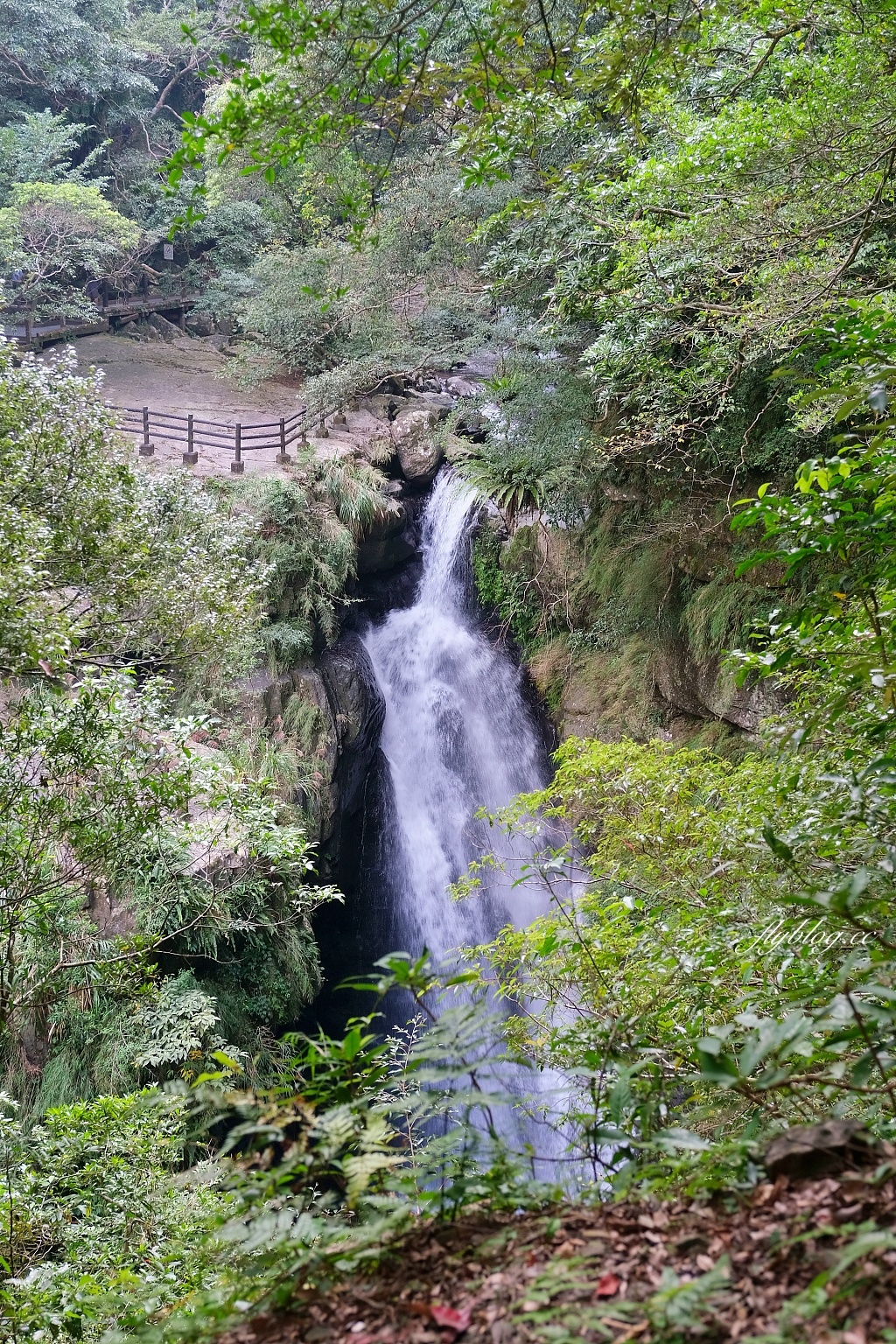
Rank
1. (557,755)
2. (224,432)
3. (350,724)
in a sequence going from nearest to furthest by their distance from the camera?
1. (557,755)
2. (350,724)
3. (224,432)

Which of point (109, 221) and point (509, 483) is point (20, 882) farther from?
point (109, 221)

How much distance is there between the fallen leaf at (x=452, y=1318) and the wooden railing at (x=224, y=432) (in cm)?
1154

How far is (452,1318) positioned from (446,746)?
1075 centimetres

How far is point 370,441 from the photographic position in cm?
1368

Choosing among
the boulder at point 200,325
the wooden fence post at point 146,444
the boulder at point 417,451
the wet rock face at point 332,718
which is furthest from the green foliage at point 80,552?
the boulder at point 200,325

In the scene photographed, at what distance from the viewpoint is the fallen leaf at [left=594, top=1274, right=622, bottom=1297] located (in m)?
1.25

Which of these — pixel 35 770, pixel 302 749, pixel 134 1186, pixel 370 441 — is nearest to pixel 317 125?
pixel 35 770

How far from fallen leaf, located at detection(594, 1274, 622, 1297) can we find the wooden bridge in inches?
774

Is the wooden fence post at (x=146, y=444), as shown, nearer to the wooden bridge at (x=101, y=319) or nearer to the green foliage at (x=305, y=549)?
the green foliage at (x=305, y=549)

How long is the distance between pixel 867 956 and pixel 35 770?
422 centimetres

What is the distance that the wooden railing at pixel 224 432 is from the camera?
12141mm

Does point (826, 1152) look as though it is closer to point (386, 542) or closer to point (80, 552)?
point (80, 552)

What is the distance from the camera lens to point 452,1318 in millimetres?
1246

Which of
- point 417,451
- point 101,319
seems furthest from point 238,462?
point 101,319
